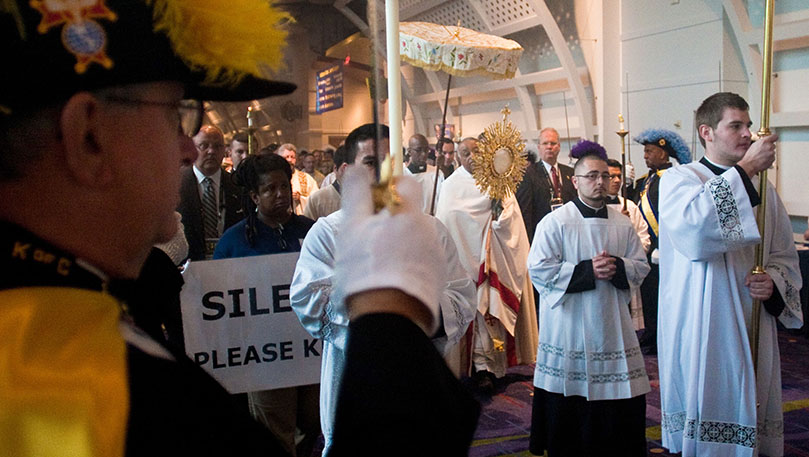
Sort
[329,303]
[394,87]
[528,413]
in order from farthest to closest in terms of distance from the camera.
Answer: [528,413], [329,303], [394,87]

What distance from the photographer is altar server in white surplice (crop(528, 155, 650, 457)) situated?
160 inches

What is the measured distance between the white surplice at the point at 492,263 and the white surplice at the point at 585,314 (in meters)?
1.73

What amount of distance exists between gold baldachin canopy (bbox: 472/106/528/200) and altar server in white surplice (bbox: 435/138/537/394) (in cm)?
20

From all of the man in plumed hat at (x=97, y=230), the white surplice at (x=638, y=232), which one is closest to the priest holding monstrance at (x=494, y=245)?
A: the white surplice at (x=638, y=232)

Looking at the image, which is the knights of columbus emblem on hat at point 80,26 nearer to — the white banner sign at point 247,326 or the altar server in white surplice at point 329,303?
the altar server in white surplice at point 329,303

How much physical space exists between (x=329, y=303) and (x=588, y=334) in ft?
6.06

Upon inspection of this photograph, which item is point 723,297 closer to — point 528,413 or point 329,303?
point 528,413

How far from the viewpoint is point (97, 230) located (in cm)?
85

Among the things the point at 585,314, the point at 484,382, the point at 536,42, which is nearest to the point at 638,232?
the point at 484,382

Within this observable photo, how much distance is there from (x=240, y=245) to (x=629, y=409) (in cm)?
241

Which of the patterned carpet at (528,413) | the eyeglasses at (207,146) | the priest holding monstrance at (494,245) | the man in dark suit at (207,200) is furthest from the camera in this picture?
the priest holding monstrance at (494,245)

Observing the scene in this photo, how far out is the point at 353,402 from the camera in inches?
35.2

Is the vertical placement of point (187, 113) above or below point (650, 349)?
above

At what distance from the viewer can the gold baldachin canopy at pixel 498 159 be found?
18.9 ft
